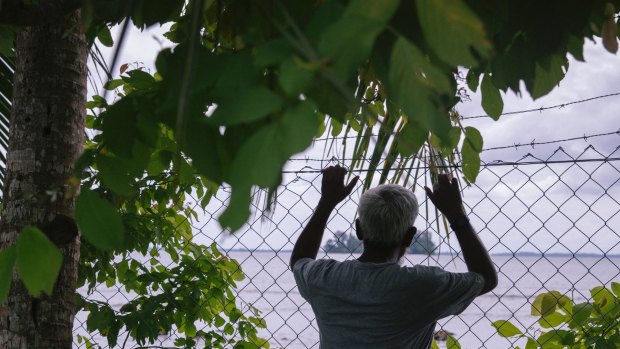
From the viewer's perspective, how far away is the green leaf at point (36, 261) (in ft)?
2.67

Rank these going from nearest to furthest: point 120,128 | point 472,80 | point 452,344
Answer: point 120,128
point 472,80
point 452,344

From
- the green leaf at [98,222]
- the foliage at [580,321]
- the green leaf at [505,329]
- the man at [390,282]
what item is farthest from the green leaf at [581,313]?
the green leaf at [98,222]

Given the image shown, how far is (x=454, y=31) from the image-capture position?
624 millimetres

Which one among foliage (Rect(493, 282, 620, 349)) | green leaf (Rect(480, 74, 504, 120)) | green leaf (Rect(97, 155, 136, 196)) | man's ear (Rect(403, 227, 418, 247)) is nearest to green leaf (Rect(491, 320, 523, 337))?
foliage (Rect(493, 282, 620, 349))

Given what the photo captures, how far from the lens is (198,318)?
3057 millimetres

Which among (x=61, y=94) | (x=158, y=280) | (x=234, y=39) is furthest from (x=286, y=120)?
(x=158, y=280)

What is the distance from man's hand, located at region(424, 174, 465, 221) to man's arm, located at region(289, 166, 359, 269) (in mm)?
260

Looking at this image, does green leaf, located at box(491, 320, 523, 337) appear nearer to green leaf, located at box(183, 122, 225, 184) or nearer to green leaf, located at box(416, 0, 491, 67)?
green leaf, located at box(183, 122, 225, 184)

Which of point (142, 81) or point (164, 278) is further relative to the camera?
point (164, 278)

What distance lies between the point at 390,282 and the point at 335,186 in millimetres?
441

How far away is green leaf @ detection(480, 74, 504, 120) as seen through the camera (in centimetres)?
131

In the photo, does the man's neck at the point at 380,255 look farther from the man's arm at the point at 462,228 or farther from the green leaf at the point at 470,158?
the green leaf at the point at 470,158

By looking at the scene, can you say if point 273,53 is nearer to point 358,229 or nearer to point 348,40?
point 348,40

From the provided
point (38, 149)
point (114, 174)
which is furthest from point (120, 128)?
point (38, 149)
